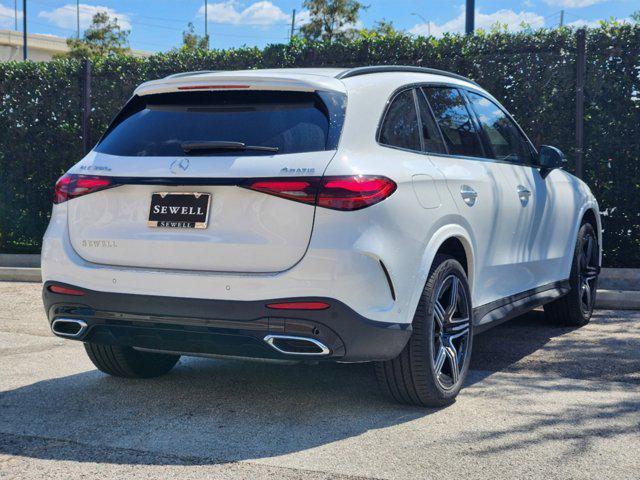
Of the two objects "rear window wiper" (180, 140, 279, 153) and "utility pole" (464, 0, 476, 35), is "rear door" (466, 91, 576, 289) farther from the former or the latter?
"utility pole" (464, 0, 476, 35)

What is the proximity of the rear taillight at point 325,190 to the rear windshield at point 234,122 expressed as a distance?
0.65 ft

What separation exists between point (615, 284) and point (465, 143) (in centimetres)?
450

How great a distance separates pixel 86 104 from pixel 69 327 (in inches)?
324

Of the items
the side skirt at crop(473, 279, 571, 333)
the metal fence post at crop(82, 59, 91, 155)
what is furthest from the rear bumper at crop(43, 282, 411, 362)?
the metal fence post at crop(82, 59, 91, 155)

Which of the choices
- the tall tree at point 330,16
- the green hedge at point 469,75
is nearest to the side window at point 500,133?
the green hedge at point 469,75

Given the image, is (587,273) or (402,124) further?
(587,273)

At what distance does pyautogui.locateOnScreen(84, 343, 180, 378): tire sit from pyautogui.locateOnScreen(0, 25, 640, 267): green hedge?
6.13 metres

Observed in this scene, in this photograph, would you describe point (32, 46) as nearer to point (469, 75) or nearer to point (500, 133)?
point (469, 75)

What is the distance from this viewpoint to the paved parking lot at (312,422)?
13.0 feet

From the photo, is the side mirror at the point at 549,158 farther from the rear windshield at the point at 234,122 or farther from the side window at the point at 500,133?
the rear windshield at the point at 234,122

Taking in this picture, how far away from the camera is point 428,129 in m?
5.19

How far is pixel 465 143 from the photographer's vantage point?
561 cm

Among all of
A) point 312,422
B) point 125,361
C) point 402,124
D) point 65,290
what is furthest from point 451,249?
point 65,290

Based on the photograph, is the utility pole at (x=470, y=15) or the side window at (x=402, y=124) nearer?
the side window at (x=402, y=124)
